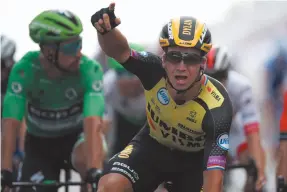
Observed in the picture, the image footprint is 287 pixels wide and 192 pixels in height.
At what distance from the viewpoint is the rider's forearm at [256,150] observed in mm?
8742

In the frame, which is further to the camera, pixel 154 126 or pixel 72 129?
pixel 72 129

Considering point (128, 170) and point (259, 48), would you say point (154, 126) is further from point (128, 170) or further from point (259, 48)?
point (259, 48)

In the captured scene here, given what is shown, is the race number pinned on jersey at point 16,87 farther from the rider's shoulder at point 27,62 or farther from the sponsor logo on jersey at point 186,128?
the sponsor logo on jersey at point 186,128

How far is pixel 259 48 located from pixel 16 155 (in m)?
17.5

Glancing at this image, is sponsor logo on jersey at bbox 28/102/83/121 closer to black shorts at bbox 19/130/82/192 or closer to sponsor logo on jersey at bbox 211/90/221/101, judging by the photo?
black shorts at bbox 19/130/82/192

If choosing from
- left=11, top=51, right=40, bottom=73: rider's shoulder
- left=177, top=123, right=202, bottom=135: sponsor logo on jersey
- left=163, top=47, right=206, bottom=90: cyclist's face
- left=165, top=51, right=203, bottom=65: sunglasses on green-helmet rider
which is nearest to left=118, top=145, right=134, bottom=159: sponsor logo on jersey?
left=177, top=123, right=202, bottom=135: sponsor logo on jersey

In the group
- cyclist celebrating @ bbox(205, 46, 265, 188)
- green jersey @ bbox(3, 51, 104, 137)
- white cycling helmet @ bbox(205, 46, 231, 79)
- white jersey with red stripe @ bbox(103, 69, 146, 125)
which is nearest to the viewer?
green jersey @ bbox(3, 51, 104, 137)

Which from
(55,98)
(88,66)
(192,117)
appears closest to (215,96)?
(192,117)

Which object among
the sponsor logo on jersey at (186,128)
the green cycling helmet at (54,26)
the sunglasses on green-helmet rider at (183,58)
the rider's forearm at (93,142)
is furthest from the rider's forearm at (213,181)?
the green cycling helmet at (54,26)

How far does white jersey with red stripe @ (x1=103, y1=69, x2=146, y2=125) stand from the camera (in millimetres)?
9891

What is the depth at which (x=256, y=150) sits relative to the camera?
8844 mm

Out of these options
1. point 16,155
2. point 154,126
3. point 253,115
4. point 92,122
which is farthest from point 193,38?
point 16,155

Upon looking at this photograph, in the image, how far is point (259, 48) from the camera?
87.4 ft

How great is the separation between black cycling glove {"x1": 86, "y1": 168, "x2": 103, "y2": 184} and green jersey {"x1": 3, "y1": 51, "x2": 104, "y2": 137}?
0.53 metres
